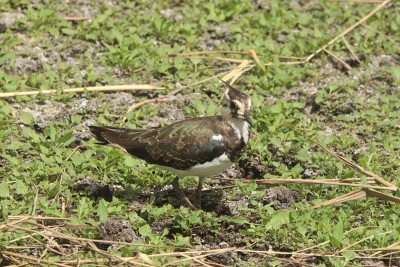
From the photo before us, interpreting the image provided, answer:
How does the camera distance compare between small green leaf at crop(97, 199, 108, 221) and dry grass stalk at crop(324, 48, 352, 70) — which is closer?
small green leaf at crop(97, 199, 108, 221)

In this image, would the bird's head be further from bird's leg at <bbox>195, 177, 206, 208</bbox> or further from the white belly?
bird's leg at <bbox>195, 177, 206, 208</bbox>

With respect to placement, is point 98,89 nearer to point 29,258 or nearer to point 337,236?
point 29,258

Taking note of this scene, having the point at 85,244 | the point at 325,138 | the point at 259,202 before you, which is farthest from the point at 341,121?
the point at 85,244

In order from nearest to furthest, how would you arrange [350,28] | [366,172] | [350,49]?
[366,172] → [350,49] → [350,28]

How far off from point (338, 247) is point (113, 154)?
222 cm

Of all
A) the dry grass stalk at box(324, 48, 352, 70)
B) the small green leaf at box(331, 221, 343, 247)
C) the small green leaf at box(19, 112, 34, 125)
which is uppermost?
the small green leaf at box(19, 112, 34, 125)

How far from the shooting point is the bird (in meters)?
7.25

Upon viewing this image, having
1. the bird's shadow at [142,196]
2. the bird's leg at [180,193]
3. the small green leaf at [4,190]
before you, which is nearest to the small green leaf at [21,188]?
the small green leaf at [4,190]

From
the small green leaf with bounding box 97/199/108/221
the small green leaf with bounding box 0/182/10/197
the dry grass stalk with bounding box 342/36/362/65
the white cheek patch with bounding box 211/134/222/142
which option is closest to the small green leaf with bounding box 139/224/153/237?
the small green leaf with bounding box 97/199/108/221

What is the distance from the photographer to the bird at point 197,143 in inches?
285

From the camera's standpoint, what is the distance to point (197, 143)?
287 inches

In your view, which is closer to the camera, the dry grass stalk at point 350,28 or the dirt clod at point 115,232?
the dirt clod at point 115,232

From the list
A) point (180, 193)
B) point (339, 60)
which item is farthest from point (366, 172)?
point (339, 60)

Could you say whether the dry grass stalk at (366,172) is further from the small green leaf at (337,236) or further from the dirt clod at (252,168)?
the small green leaf at (337,236)
